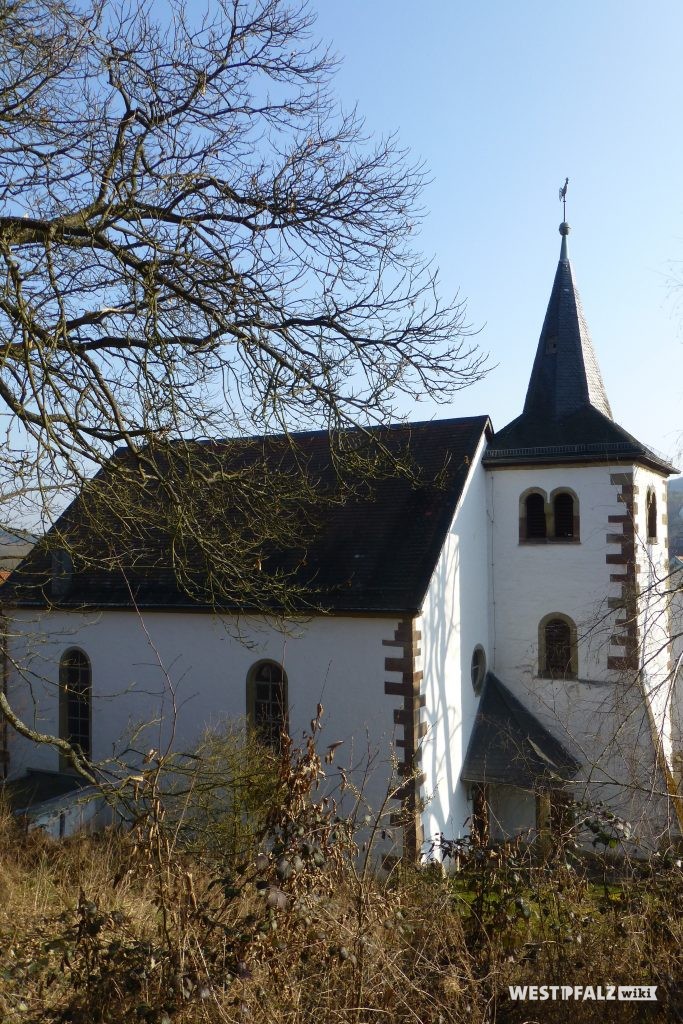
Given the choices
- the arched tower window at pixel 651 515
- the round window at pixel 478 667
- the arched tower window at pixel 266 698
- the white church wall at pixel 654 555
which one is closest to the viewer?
the arched tower window at pixel 266 698

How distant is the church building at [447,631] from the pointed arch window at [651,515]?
0.08 meters

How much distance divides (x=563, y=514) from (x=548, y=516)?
281mm

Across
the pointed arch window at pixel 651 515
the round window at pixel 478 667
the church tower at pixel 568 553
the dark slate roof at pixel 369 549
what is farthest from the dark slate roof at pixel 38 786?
the pointed arch window at pixel 651 515

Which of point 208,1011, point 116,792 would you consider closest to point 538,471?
point 116,792

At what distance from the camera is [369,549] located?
14125mm

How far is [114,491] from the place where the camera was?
7641 mm

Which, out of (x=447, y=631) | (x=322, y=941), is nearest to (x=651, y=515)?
(x=447, y=631)

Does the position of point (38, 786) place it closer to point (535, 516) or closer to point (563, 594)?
point (563, 594)

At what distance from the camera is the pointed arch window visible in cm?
1653

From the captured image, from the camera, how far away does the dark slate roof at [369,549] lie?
43.5 feet

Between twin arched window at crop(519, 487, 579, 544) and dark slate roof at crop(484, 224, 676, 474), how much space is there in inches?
27.5

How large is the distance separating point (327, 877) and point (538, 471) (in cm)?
1197

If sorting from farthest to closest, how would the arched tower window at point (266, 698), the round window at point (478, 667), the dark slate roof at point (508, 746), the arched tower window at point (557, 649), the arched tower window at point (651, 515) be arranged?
1. the arched tower window at point (651, 515)
2. the round window at point (478, 667)
3. the arched tower window at point (557, 649)
4. the dark slate roof at point (508, 746)
5. the arched tower window at point (266, 698)

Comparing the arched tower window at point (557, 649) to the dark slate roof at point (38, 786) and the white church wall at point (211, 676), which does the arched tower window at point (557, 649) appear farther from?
→ the dark slate roof at point (38, 786)
